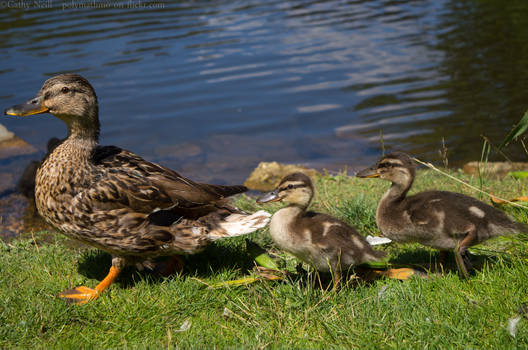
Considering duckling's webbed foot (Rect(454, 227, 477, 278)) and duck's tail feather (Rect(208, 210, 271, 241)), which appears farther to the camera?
duck's tail feather (Rect(208, 210, 271, 241))

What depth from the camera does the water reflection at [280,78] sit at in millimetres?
9727

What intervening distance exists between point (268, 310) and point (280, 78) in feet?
31.7

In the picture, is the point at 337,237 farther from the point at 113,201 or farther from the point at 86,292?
the point at 86,292

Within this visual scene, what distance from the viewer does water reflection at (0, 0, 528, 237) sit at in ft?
31.9

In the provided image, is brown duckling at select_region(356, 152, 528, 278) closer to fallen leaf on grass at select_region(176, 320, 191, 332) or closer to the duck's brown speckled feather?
the duck's brown speckled feather

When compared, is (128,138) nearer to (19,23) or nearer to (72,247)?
(72,247)

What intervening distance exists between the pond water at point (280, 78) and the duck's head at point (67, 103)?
4.29 meters

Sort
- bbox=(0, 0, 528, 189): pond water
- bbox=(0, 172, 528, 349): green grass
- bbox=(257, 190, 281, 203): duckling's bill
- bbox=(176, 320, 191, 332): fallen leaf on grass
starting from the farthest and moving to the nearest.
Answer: bbox=(0, 0, 528, 189): pond water, bbox=(257, 190, 281, 203): duckling's bill, bbox=(176, 320, 191, 332): fallen leaf on grass, bbox=(0, 172, 528, 349): green grass

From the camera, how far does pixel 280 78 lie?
12.6m

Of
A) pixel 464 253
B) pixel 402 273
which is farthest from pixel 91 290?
pixel 464 253

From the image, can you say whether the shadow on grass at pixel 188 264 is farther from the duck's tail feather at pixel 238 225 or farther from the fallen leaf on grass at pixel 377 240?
the fallen leaf on grass at pixel 377 240

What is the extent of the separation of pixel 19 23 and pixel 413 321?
18332mm

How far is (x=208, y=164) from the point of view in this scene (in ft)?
30.0

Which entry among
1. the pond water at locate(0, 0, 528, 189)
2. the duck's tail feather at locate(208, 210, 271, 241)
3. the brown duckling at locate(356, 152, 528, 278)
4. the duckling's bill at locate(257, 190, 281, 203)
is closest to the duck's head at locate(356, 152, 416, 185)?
the brown duckling at locate(356, 152, 528, 278)
